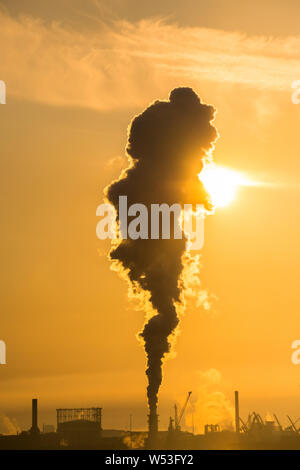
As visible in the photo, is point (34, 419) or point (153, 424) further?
point (34, 419)

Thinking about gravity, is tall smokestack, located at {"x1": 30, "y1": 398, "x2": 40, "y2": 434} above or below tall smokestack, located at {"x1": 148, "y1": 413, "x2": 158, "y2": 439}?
above

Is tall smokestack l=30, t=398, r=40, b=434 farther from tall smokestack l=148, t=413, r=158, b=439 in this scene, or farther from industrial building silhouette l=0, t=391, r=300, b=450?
tall smokestack l=148, t=413, r=158, b=439

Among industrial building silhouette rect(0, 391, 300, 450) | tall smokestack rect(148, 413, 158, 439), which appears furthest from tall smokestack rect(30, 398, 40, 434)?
tall smokestack rect(148, 413, 158, 439)

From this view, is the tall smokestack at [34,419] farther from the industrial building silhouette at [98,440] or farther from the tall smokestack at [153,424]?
the tall smokestack at [153,424]

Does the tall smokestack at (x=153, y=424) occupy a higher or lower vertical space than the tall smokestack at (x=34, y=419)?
lower

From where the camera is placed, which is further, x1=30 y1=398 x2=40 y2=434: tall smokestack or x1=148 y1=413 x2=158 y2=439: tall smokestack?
x1=30 y1=398 x2=40 y2=434: tall smokestack

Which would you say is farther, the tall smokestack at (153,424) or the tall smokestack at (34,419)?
the tall smokestack at (34,419)

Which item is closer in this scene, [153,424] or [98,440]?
[153,424]

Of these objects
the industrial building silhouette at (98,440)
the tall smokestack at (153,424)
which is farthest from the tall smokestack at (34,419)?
the tall smokestack at (153,424)
